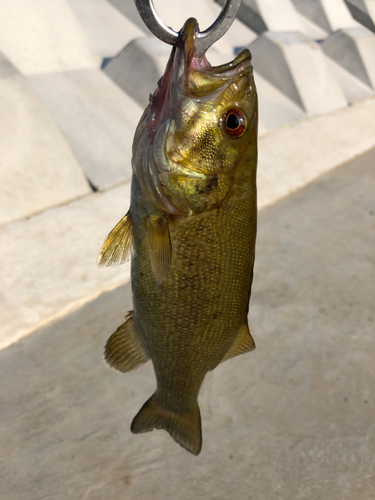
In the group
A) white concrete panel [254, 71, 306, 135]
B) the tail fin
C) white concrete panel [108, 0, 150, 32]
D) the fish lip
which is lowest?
white concrete panel [254, 71, 306, 135]

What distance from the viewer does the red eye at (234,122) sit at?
1095 mm

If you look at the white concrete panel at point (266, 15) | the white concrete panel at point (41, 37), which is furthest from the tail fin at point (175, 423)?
the white concrete panel at point (266, 15)

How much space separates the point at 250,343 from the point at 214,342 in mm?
130

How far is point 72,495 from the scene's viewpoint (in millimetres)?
1892

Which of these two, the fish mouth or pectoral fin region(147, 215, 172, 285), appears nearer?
the fish mouth

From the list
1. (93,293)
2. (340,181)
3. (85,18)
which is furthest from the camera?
(85,18)

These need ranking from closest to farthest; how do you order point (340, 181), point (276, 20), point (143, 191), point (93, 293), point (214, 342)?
point (143, 191) < point (214, 342) < point (93, 293) < point (340, 181) < point (276, 20)

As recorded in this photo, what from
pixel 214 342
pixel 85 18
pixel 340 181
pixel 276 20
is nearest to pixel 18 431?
pixel 214 342

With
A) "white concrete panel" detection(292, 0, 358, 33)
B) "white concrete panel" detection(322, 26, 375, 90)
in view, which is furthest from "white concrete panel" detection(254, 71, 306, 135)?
"white concrete panel" detection(292, 0, 358, 33)

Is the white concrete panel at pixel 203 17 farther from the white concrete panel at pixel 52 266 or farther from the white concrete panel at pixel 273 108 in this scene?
the white concrete panel at pixel 52 266

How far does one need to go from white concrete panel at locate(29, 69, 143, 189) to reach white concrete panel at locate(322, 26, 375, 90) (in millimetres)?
5543

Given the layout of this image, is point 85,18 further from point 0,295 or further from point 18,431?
point 18,431

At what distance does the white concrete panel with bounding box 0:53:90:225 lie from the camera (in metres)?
3.30

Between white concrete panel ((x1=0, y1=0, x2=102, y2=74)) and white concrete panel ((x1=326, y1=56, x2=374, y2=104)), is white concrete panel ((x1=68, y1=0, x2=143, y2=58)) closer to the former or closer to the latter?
white concrete panel ((x1=0, y1=0, x2=102, y2=74))
